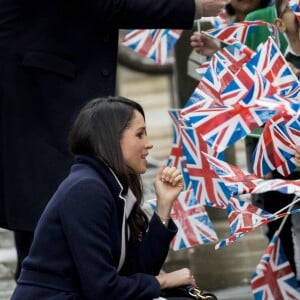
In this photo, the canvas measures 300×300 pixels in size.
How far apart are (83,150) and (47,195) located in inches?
25.6

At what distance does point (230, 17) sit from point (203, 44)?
12.7 inches

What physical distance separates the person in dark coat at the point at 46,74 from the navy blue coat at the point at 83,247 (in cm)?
67

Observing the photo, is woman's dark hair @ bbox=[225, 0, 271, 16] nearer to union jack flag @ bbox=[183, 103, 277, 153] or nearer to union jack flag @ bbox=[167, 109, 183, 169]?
union jack flag @ bbox=[167, 109, 183, 169]

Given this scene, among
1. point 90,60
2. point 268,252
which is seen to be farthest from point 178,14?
point 268,252

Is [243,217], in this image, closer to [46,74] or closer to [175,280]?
[175,280]

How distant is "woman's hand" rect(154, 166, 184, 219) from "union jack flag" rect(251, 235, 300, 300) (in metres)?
0.82

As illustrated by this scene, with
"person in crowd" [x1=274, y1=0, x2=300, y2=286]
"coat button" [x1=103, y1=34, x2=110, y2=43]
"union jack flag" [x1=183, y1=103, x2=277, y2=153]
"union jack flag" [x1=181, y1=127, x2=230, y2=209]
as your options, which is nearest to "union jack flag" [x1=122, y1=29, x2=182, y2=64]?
"union jack flag" [x1=181, y1=127, x2=230, y2=209]

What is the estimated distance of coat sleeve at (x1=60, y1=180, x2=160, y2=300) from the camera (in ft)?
13.9

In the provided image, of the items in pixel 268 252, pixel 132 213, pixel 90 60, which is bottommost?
pixel 268 252

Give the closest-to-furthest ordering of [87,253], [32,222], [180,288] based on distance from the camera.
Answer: [87,253], [180,288], [32,222]

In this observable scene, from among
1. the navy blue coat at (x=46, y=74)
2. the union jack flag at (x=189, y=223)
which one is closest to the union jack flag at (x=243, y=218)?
the union jack flag at (x=189, y=223)

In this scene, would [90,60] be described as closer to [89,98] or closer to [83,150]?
[89,98]

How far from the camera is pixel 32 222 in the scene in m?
5.07

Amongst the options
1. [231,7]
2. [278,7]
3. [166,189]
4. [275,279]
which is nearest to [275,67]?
[278,7]
